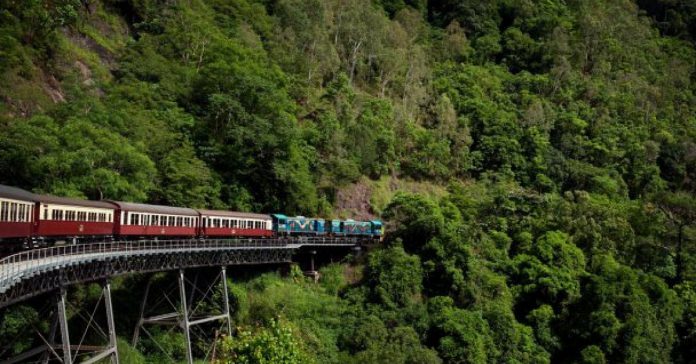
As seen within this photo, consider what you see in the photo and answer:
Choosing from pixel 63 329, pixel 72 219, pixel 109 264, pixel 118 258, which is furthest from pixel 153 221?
pixel 63 329

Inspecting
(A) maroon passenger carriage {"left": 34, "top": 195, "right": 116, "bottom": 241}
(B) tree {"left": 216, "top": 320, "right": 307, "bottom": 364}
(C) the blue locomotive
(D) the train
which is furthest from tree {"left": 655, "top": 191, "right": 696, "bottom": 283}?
(A) maroon passenger carriage {"left": 34, "top": 195, "right": 116, "bottom": 241}

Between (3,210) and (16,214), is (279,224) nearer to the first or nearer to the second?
(16,214)

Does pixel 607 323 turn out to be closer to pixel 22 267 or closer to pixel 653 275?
pixel 653 275

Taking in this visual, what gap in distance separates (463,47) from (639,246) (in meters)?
51.3

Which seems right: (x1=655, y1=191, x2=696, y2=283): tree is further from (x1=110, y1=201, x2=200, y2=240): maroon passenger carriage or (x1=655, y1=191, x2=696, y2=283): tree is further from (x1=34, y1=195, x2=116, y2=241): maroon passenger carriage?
Result: (x1=34, y1=195, x2=116, y2=241): maroon passenger carriage

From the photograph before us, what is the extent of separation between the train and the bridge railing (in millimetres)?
943

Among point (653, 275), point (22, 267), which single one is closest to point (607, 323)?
point (653, 275)

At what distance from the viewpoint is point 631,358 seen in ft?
157

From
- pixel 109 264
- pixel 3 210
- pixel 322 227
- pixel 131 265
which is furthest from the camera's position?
pixel 322 227

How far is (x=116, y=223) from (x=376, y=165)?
3641 cm

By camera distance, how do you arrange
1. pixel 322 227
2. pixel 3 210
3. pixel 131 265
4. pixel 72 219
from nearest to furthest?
pixel 3 210 → pixel 72 219 → pixel 131 265 → pixel 322 227

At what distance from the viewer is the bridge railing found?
76.7 ft

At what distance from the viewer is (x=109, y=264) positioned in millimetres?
30438

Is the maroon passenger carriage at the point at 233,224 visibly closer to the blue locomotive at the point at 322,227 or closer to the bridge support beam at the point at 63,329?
the blue locomotive at the point at 322,227
